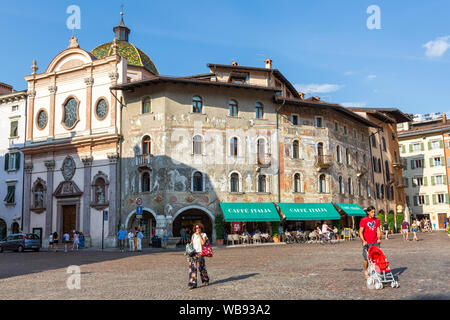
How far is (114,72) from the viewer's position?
35500mm

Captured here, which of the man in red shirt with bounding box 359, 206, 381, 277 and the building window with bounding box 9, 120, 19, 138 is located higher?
the building window with bounding box 9, 120, 19, 138

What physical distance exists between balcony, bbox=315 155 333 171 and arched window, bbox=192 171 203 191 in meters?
10.0

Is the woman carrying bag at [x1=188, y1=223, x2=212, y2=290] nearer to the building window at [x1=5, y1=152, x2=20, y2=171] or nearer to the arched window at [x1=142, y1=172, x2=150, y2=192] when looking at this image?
the arched window at [x1=142, y1=172, x2=150, y2=192]

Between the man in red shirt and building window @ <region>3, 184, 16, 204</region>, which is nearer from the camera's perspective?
the man in red shirt

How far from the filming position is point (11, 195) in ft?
131

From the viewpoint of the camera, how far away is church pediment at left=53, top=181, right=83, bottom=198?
35694 millimetres

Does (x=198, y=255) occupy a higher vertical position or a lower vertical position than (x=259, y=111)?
lower

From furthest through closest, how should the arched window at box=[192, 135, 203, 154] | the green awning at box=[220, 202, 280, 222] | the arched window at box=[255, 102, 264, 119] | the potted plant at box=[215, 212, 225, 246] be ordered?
the arched window at box=[255, 102, 264, 119], the arched window at box=[192, 135, 203, 154], the green awning at box=[220, 202, 280, 222], the potted plant at box=[215, 212, 225, 246]

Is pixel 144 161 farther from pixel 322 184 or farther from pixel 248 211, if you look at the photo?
pixel 322 184

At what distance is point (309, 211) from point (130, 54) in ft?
70.0

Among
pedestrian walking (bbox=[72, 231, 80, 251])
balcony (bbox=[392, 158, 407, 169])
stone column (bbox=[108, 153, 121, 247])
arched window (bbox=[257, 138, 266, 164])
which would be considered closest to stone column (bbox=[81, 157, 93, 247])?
pedestrian walking (bbox=[72, 231, 80, 251])

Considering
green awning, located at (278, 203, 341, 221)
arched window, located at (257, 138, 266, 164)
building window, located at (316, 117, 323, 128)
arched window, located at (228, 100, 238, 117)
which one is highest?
arched window, located at (228, 100, 238, 117)

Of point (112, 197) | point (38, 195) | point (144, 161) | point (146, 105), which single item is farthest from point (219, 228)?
point (38, 195)
